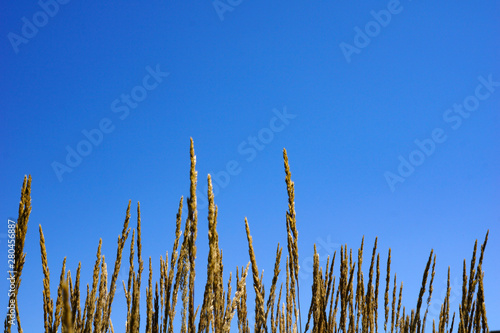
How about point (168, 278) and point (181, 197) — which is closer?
point (168, 278)

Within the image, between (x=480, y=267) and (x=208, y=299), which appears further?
(x=480, y=267)

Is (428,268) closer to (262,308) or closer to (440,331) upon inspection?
(440,331)

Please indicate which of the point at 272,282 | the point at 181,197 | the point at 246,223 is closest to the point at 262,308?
the point at 272,282

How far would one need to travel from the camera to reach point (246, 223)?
5.74ft

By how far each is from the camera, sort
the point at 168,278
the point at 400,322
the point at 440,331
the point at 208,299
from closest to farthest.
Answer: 1. the point at 208,299
2. the point at 168,278
3. the point at 440,331
4. the point at 400,322

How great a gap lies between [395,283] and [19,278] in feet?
7.17

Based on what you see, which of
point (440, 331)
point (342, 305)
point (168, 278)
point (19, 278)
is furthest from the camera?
point (440, 331)

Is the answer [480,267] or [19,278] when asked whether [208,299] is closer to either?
[19,278]

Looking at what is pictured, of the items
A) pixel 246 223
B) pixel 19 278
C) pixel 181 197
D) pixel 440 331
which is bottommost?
pixel 440 331

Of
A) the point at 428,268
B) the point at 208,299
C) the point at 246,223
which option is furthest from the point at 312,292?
the point at 428,268

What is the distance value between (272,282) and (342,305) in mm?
582

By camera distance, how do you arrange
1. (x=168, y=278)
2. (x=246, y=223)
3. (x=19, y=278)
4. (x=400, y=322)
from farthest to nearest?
(x=400, y=322)
(x=19, y=278)
(x=246, y=223)
(x=168, y=278)

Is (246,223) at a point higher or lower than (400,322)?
higher

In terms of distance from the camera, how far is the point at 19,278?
77.1 inches
